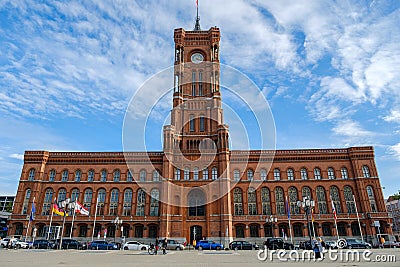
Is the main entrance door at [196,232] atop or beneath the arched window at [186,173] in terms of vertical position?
beneath

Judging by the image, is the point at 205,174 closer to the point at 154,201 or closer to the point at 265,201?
the point at 154,201

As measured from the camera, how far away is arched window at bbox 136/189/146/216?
166 feet

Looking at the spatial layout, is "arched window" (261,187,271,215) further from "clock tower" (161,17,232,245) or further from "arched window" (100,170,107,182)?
"arched window" (100,170,107,182)

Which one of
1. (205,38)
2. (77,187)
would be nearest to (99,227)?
(77,187)

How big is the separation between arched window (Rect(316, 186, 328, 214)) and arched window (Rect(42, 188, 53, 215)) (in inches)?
1916

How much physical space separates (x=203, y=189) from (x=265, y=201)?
11.5 m

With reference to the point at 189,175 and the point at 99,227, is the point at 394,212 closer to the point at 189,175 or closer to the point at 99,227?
the point at 189,175

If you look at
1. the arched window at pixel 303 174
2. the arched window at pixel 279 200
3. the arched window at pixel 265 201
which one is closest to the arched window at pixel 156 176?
the arched window at pixel 265 201

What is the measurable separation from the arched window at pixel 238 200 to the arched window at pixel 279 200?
6.37 m

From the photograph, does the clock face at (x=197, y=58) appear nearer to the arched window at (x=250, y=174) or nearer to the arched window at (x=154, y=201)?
the arched window at (x=250, y=174)

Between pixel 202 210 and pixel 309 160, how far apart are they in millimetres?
21961

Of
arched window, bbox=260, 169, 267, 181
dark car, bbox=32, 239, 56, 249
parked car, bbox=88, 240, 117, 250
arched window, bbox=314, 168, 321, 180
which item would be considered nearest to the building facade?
→ arched window, bbox=260, 169, 267, 181

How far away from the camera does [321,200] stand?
50188mm

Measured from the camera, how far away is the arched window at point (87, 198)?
51159mm
